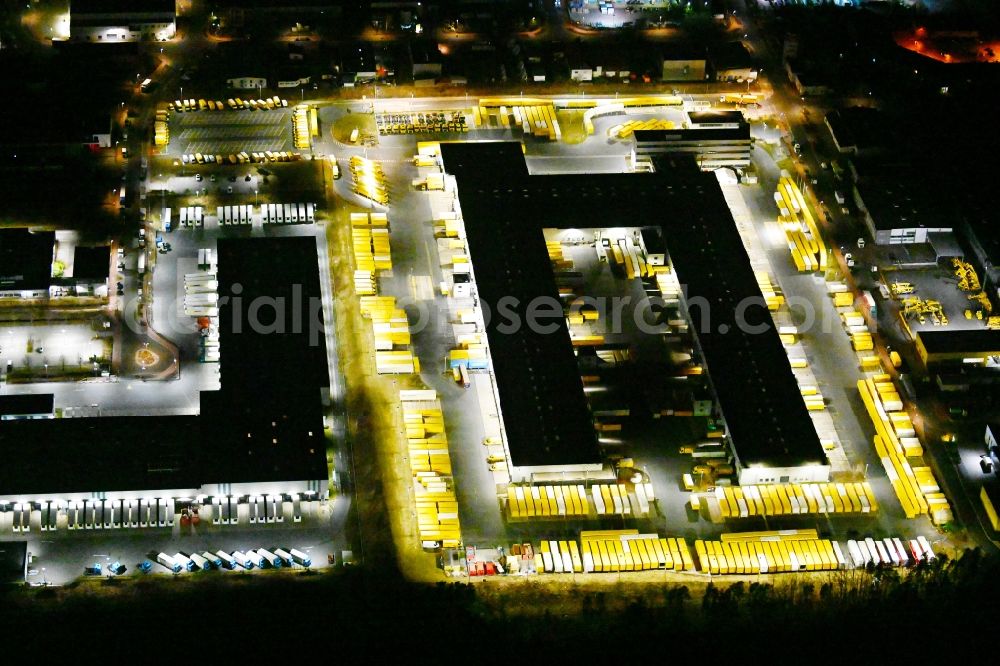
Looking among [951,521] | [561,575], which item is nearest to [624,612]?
[561,575]

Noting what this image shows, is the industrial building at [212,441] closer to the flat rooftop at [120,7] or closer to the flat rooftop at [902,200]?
the flat rooftop at [120,7]

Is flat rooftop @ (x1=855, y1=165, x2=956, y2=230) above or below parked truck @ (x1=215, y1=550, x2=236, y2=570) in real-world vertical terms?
above

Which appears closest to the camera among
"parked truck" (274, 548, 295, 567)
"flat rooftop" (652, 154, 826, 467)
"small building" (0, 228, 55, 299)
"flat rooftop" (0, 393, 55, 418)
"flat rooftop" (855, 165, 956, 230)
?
"parked truck" (274, 548, 295, 567)

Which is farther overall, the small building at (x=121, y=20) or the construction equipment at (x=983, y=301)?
the small building at (x=121, y=20)

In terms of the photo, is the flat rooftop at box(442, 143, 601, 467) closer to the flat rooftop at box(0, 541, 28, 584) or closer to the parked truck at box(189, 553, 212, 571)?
the parked truck at box(189, 553, 212, 571)

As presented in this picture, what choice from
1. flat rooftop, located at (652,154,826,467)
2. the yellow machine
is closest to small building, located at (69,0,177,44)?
flat rooftop, located at (652,154,826,467)

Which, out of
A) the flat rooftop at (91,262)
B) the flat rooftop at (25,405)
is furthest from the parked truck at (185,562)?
the flat rooftop at (91,262)

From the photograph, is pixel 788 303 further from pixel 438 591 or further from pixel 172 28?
pixel 172 28
